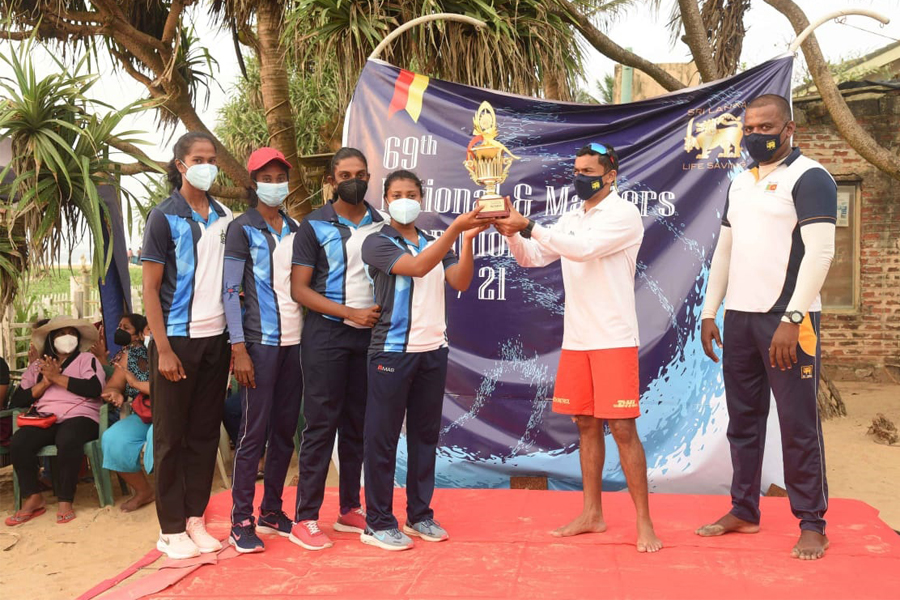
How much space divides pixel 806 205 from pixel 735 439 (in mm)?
1026

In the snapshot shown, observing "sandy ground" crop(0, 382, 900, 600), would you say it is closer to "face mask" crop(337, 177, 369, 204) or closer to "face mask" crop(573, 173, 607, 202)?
"face mask" crop(337, 177, 369, 204)

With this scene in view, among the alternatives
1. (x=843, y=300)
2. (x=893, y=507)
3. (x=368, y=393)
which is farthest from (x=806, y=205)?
(x=843, y=300)

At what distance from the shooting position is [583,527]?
3.62 metres

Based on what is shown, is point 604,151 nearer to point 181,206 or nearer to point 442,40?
point 181,206

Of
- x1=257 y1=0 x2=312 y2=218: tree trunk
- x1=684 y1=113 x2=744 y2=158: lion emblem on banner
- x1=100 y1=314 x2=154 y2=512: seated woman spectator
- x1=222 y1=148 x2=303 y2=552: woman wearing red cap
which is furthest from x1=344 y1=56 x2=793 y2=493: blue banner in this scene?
x1=257 y1=0 x2=312 y2=218: tree trunk

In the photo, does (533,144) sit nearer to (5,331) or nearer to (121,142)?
(121,142)

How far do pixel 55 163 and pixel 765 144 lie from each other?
3.87m

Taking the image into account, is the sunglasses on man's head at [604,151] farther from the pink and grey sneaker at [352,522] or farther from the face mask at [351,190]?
the pink and grey sneaker at [352,522]

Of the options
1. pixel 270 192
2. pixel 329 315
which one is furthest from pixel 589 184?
pixel 270 192

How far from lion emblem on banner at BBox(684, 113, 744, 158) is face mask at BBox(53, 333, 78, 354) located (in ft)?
12.4

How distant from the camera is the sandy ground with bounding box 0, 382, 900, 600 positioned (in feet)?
13.2

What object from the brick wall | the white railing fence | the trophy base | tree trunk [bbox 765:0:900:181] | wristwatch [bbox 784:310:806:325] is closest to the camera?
wristwatch [bbox 784:310:806:325]

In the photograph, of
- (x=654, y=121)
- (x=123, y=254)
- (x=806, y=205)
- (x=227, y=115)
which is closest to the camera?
(x=806, y=205)

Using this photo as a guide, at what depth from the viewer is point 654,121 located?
183 inches
